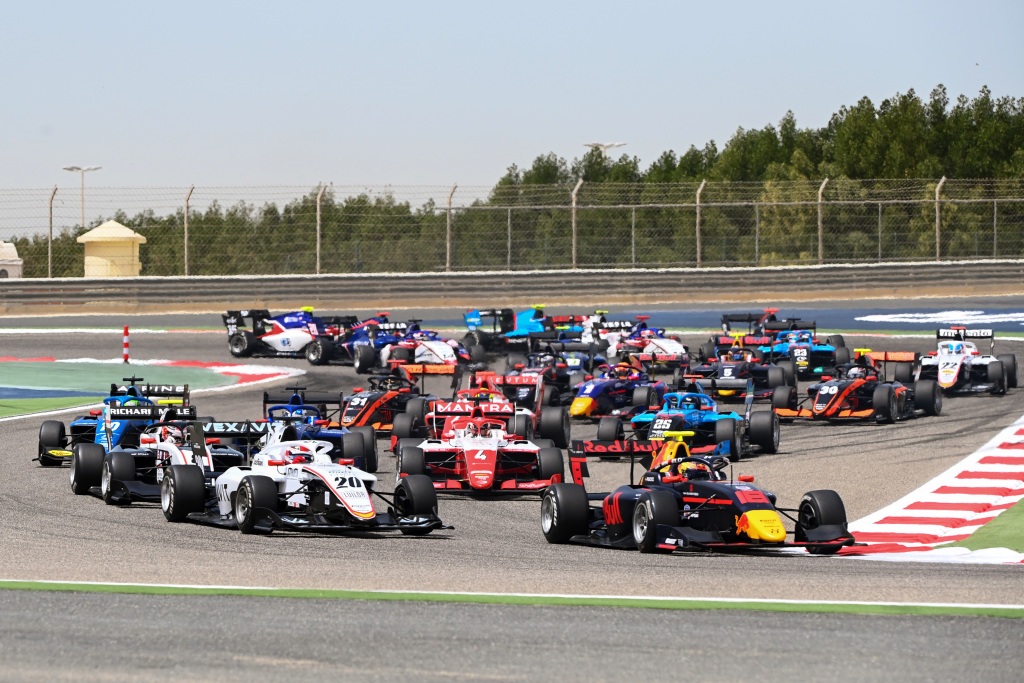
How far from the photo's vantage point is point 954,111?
71062mm

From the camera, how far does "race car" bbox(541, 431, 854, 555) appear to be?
13055 millimetres

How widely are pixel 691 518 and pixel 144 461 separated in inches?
272

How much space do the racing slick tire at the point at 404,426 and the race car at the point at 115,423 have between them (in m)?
3.38

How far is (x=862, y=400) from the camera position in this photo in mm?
25578

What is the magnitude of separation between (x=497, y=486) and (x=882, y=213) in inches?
1214

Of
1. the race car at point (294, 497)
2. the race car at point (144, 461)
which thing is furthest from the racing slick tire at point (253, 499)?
the race car at point (144, 461)

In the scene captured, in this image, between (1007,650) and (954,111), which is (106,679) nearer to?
(1007,650)

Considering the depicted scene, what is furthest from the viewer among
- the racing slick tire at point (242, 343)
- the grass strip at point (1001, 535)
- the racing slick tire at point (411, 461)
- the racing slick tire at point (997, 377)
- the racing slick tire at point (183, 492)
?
the racing slick tire at point (242, 343)

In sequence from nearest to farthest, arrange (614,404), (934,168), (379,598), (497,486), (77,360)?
(379,598) < (497,486) < (614,404) < (77,360) < (934,168)

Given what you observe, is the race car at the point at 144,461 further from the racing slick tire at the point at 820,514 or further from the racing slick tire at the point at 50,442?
the racing slick tire at the point at 820,514

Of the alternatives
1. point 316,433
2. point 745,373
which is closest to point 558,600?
point 316,433

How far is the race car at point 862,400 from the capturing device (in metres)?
25.1

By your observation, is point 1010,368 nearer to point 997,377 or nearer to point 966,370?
point 997,377

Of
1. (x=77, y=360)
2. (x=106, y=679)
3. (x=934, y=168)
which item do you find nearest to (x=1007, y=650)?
(x=106, y=679)
